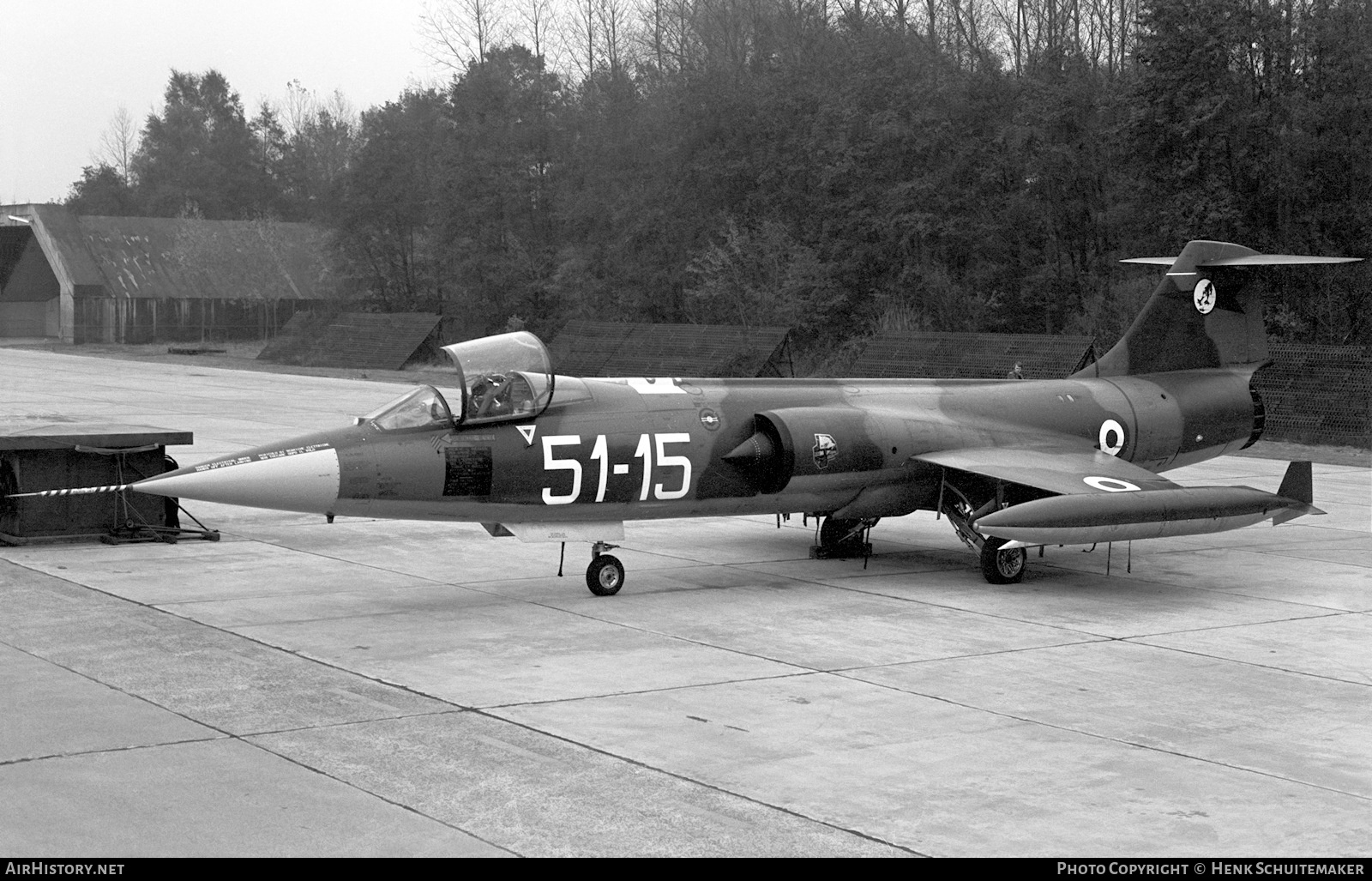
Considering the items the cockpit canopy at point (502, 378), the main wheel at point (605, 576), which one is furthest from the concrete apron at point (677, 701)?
the cockpit canopy at point (502, 378)

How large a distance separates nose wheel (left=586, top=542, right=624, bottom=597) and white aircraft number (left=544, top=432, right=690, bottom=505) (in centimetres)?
58

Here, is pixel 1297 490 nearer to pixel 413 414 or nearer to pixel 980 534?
pixel 980 534

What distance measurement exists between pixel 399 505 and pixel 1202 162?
30452 mm

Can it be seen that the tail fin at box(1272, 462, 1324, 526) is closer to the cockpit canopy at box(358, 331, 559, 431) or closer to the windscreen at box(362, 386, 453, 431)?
the cockpit canopy at box(358, 331, 559, 431)

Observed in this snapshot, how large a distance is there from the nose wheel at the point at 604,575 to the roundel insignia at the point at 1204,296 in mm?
7985

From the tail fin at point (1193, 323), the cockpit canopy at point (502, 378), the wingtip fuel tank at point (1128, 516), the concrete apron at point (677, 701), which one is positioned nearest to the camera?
the concrete apron at point (677, 701)

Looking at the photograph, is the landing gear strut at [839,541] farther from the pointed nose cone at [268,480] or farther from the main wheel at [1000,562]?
the pointed nose cone at [268,480]

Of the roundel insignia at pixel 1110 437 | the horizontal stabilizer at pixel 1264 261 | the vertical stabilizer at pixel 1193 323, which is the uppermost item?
the horizontal stabilizer at pixel 1264 261

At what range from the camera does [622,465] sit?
13508mm

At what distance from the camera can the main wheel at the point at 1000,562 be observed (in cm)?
1455

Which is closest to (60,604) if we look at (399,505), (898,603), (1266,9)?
(399,505)

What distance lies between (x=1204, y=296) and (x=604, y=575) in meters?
8.27

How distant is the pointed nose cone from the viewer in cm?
1200

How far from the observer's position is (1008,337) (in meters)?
36.0
